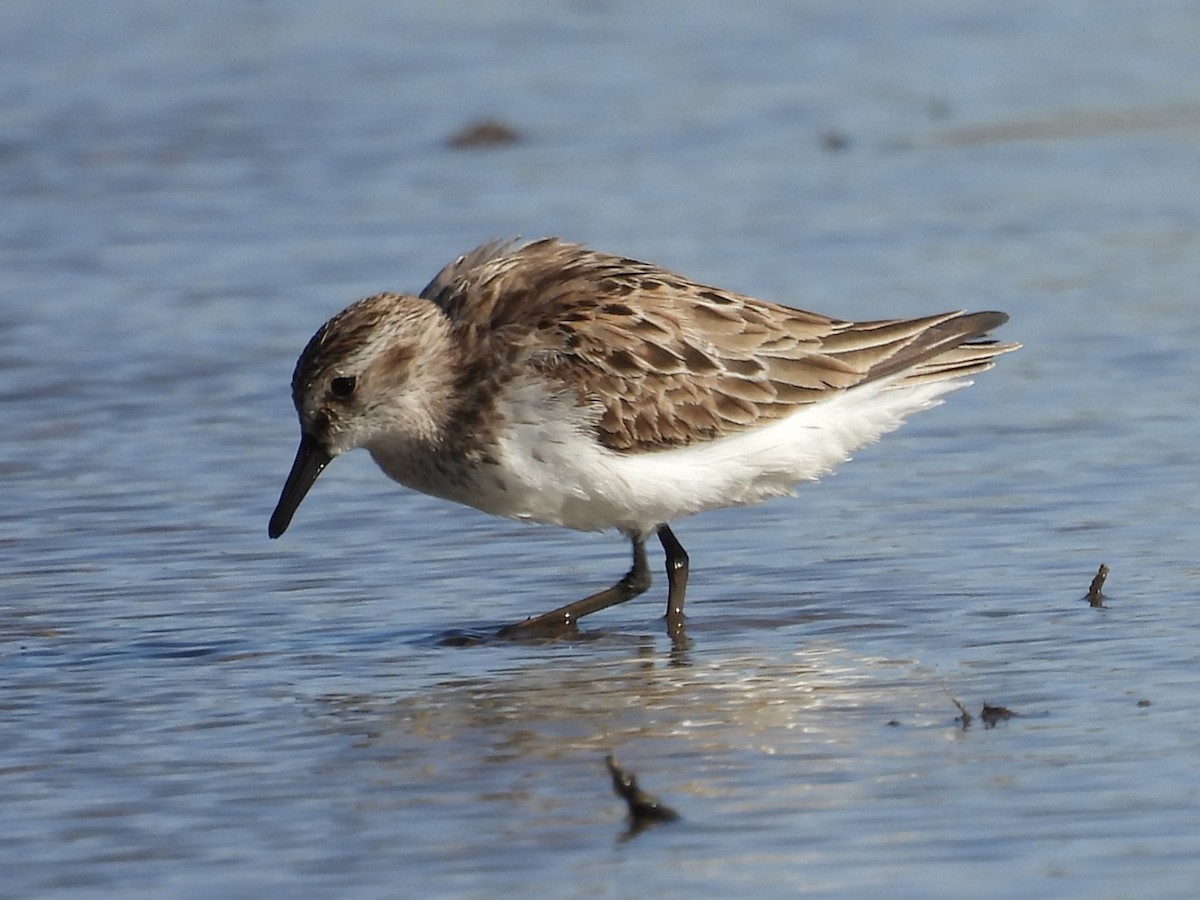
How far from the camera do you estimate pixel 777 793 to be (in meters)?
6.23

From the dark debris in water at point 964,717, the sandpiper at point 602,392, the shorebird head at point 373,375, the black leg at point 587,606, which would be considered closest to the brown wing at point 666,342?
the sandpiper at point 602,392

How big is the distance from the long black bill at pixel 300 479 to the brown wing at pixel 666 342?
674mm

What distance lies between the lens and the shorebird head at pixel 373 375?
315 inches

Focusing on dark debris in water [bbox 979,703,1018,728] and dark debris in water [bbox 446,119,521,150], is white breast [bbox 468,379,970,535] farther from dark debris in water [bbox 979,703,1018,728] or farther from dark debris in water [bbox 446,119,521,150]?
dark debris in water [bbox 446,119,521,150]

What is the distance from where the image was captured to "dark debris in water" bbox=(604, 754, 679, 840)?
5.91 m

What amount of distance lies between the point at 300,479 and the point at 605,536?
1.83m

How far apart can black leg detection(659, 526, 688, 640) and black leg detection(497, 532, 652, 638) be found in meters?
0.01

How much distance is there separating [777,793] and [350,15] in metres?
13.8

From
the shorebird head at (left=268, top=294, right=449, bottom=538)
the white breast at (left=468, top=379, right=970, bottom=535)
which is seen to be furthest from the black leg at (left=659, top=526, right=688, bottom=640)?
the shorebird head at (left=268, top=294, right=449, bottom=538)

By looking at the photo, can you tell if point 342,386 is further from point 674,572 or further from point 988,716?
point 988,716

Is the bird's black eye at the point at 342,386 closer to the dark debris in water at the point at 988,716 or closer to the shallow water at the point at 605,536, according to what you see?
the shallow water at the point at 605,536

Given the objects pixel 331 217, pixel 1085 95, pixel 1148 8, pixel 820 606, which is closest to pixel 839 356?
pixel 820 606

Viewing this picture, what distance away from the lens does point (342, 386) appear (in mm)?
8086

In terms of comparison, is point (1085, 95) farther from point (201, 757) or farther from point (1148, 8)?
point (201, 757)
